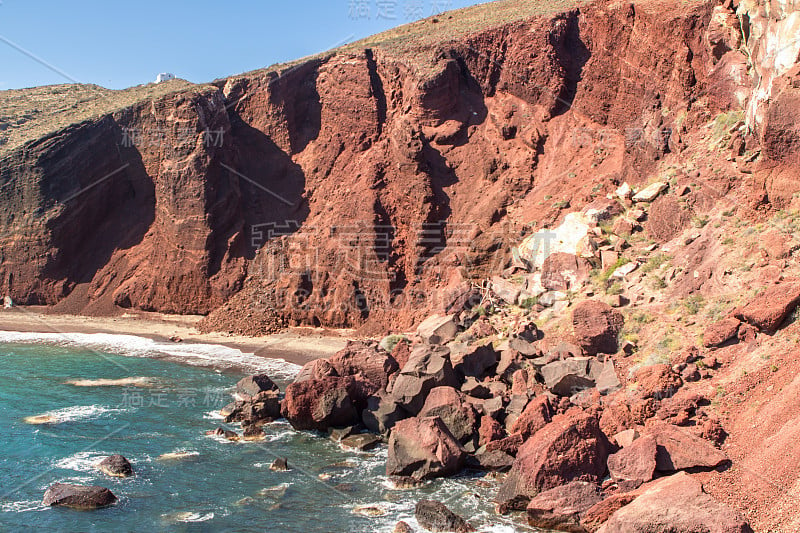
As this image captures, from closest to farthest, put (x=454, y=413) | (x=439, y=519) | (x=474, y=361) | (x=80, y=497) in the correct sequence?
(x=439, y=519), (x=80, y=497), (x=454, y=413), (x=474, y=361)

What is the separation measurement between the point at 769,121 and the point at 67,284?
34.3 m

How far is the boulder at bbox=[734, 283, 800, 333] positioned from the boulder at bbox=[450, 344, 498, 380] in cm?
657

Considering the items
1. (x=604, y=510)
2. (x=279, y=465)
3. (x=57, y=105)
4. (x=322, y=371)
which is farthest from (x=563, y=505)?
(x=57, y=105)

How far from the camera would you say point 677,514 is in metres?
8.37

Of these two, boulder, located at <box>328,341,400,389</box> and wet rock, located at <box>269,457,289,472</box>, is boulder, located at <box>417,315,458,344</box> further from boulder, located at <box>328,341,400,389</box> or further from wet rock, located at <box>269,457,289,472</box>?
wet rock, located at <box>269,457,289,472</box>

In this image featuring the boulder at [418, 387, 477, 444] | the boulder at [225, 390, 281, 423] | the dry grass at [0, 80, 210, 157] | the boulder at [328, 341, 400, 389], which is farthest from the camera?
the dry grass at [0, 80, 210, 157]

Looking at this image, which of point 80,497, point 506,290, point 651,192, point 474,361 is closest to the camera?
point 80,497

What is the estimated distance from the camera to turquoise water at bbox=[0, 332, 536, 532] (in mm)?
10367

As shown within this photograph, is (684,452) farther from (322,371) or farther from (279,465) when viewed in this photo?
(322,371)

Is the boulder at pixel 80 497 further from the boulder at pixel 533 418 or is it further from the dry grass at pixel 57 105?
the dry grass at pixel 57 105

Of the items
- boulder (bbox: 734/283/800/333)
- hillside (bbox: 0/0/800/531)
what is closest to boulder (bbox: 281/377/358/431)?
hillside (bbox: 0/0/800/531)

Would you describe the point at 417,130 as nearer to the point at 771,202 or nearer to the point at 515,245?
the point at 515,245

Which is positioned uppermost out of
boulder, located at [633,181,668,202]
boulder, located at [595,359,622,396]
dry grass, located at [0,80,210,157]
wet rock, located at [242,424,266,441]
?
dry grass, located at [0,80,210,157]

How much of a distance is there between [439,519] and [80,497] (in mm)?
6667
